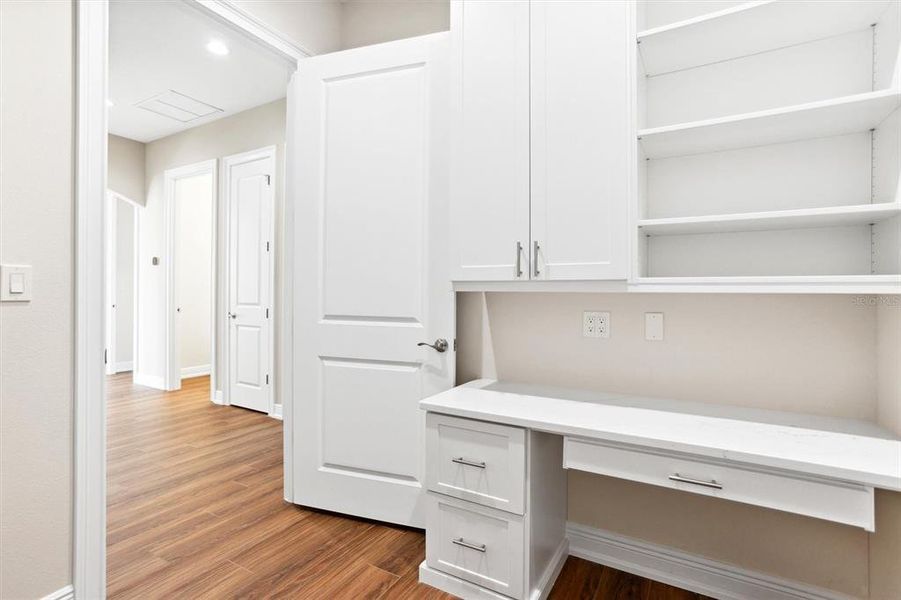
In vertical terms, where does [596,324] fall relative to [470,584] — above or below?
above

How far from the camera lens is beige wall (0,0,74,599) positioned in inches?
58.1

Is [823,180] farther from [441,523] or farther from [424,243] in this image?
[441,523]

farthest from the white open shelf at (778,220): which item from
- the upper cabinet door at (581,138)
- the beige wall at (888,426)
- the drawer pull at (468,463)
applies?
the drawer pull at (468,463)

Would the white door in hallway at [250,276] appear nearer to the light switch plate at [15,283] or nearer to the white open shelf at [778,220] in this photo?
the light switch plate at [15,283]

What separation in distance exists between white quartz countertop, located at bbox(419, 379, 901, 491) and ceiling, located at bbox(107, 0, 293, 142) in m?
2.12

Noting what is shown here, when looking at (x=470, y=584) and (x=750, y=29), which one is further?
(x=470, y=584)

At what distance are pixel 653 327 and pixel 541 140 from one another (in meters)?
0.89

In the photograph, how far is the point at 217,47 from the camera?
334cm

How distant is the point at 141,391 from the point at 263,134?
3199 millimetres

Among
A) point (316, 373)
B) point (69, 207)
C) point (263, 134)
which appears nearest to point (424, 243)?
point (316, 373)

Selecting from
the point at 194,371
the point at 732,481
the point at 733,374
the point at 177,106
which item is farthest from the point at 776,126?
the point at 194,371

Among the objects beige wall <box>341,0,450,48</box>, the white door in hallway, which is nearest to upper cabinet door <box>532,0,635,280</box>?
beige wall <box>341,0,450,48</box>

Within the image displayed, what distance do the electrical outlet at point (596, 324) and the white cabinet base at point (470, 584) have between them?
933 mm
